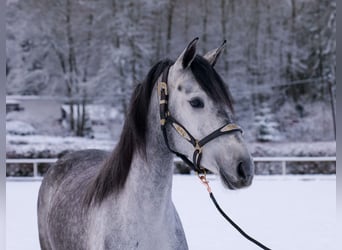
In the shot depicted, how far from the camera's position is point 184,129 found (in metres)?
1.64

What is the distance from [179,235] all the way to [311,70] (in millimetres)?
10271

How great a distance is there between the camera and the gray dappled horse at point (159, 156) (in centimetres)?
154

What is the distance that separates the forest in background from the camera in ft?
34.3

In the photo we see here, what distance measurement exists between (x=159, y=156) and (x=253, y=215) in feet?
15.7

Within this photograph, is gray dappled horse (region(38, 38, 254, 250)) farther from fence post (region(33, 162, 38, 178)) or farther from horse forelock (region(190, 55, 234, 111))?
fence post (region(33, 162, 38, 178))

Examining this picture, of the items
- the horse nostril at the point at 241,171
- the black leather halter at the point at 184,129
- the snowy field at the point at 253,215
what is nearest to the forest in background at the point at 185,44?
the snowy field at the point at 253,215

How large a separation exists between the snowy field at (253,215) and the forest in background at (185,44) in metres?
2.47

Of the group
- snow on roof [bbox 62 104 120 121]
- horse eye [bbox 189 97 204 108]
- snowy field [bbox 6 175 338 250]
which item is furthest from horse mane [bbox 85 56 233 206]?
snow on roof [bbox 62 104 120 121]

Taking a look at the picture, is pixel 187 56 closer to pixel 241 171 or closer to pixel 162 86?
pixel 162 86

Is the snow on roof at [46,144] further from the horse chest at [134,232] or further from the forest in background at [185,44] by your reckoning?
the horse chest at [134,232]

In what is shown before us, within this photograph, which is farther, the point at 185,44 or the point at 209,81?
the point at 185,44

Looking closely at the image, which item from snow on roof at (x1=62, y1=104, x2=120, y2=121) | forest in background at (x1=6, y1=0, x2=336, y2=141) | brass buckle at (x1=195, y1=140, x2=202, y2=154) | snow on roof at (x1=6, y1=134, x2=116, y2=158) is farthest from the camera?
snow on roof at (x1=62, y1=104, x2=120, y2=121)

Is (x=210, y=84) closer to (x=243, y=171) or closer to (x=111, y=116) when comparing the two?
(x=243, y=171)

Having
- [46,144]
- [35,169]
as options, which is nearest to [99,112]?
[46,144]
